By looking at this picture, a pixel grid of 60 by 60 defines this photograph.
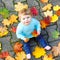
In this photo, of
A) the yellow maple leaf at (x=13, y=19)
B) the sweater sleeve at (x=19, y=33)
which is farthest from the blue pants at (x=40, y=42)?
the yellow maple leaf at (x=13, y=19)

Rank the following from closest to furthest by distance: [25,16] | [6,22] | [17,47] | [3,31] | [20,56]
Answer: [25,16]
[20,56]
[17,47]
[3,31]
[6,22]

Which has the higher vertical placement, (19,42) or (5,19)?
(5,19)

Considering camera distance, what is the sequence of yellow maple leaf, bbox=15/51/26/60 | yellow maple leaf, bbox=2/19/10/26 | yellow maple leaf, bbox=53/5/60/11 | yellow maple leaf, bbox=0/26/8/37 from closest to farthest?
yellow maple leaf, bbox=15/51/26/60, yellow maple leaf, bbox=0/26/8/37, yellow maple leaf, bbox=2/19/10/26, yellow maple leaf, bbox=53/5/60/11

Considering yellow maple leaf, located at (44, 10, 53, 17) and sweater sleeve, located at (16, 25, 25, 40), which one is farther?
yellow maple leaf, located at (44, 10, 53, 17)

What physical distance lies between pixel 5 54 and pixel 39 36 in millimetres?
551

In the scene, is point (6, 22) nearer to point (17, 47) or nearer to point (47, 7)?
point (17, 47)

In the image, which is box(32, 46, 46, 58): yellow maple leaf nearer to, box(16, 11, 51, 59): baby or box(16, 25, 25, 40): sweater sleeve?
box(16, 11, 51, 59): baby

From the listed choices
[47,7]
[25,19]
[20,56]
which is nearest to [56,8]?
[47,7]

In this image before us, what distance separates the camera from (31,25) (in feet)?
14.1

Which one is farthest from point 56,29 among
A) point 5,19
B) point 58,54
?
point 5,19

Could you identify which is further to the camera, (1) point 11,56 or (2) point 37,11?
(2) point 37,11

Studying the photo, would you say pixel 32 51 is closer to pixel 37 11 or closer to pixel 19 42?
pixel 19 42

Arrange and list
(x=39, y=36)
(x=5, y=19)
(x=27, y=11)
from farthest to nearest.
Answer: (x=5, y=19) → (x=39, y=36) → (x=27, y=11)

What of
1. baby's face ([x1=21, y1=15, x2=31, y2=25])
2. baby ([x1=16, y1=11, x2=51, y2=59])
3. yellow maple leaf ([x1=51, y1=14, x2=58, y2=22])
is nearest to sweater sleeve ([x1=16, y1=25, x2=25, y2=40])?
baby ([x1=16, y1=11, x2=51, y2=59])
